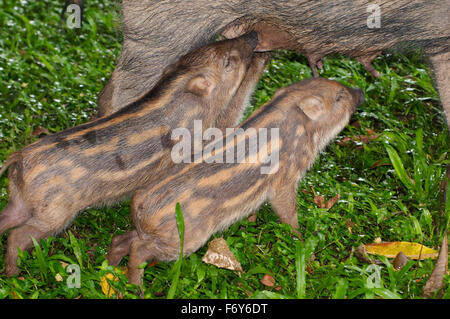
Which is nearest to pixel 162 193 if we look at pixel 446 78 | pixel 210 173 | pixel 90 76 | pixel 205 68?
pixel 210 173

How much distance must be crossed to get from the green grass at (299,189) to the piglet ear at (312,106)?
502mm

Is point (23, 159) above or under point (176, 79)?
under

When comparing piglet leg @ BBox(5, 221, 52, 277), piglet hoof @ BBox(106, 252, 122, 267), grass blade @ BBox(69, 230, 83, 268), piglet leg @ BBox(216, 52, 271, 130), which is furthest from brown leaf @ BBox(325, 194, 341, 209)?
piglet leg @ BBox(5, 221, 52, 277)

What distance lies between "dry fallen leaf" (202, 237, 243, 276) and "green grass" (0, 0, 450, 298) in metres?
Answer: 0.03

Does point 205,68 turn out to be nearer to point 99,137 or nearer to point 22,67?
point 99,137

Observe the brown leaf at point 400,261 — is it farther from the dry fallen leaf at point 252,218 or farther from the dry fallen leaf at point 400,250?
the dry fallen leaf at point 252,218

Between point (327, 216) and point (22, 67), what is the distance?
2.62 meters

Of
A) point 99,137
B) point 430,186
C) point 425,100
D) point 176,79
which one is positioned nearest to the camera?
point 99,137

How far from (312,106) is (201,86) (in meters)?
0.56

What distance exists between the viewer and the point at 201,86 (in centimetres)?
352

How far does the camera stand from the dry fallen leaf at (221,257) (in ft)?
10.4

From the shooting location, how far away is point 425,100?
4.80m

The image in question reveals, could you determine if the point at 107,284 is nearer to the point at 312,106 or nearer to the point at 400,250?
the point at 312,106

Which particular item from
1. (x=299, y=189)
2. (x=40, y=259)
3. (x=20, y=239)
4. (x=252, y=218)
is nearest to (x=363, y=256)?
(x=252, y=218)
